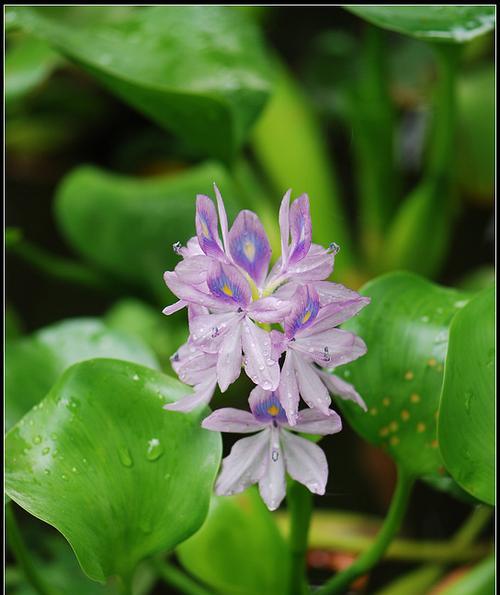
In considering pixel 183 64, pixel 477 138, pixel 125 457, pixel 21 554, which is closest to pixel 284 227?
pixel 125 457

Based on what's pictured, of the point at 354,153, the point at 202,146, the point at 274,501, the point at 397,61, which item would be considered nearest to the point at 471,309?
the point at 274,501

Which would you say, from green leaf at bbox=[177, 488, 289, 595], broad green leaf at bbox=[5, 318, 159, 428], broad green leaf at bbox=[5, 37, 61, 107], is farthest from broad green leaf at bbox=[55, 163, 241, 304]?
green leaf at bbox=[177, 488, 289, 595]

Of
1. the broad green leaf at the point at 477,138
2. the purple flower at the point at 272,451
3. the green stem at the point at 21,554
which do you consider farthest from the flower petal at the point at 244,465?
the broad green leaf at the point at 477,138

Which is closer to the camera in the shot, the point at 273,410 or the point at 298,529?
the point at 273,410

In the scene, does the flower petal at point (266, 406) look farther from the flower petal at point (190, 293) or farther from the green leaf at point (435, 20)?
the green leaf at point (435, 20)

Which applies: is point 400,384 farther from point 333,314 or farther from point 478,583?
point 478,583
